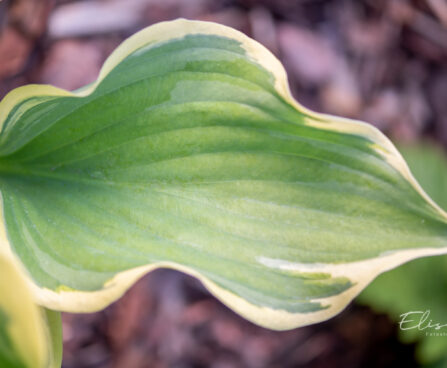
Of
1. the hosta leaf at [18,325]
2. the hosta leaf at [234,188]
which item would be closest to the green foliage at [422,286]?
the hosta leaf at [234,188]

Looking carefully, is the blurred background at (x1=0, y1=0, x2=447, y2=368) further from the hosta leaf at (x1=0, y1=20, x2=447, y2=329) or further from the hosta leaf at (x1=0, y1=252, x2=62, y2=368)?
the hosta leaf at (x1=0, y1=252, x2=62, y2=368)

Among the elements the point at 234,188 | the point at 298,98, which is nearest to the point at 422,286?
the point at 298,98

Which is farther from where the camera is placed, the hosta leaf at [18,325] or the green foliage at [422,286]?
the green foliage at [422,286]

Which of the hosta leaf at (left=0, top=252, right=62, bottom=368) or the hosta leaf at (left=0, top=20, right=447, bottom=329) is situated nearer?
the hosta leaf at (left=0, top=252, right=62, bottom=368)

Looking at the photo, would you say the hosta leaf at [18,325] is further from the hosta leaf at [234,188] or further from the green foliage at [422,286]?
the green foliage at [422,286]

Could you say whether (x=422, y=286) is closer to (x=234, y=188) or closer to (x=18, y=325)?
(x=234, y=188)

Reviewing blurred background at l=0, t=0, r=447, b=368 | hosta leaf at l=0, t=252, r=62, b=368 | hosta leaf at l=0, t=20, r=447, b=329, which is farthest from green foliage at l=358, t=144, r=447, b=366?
hosta leaf at l=0, t=252, r=62, b=368
